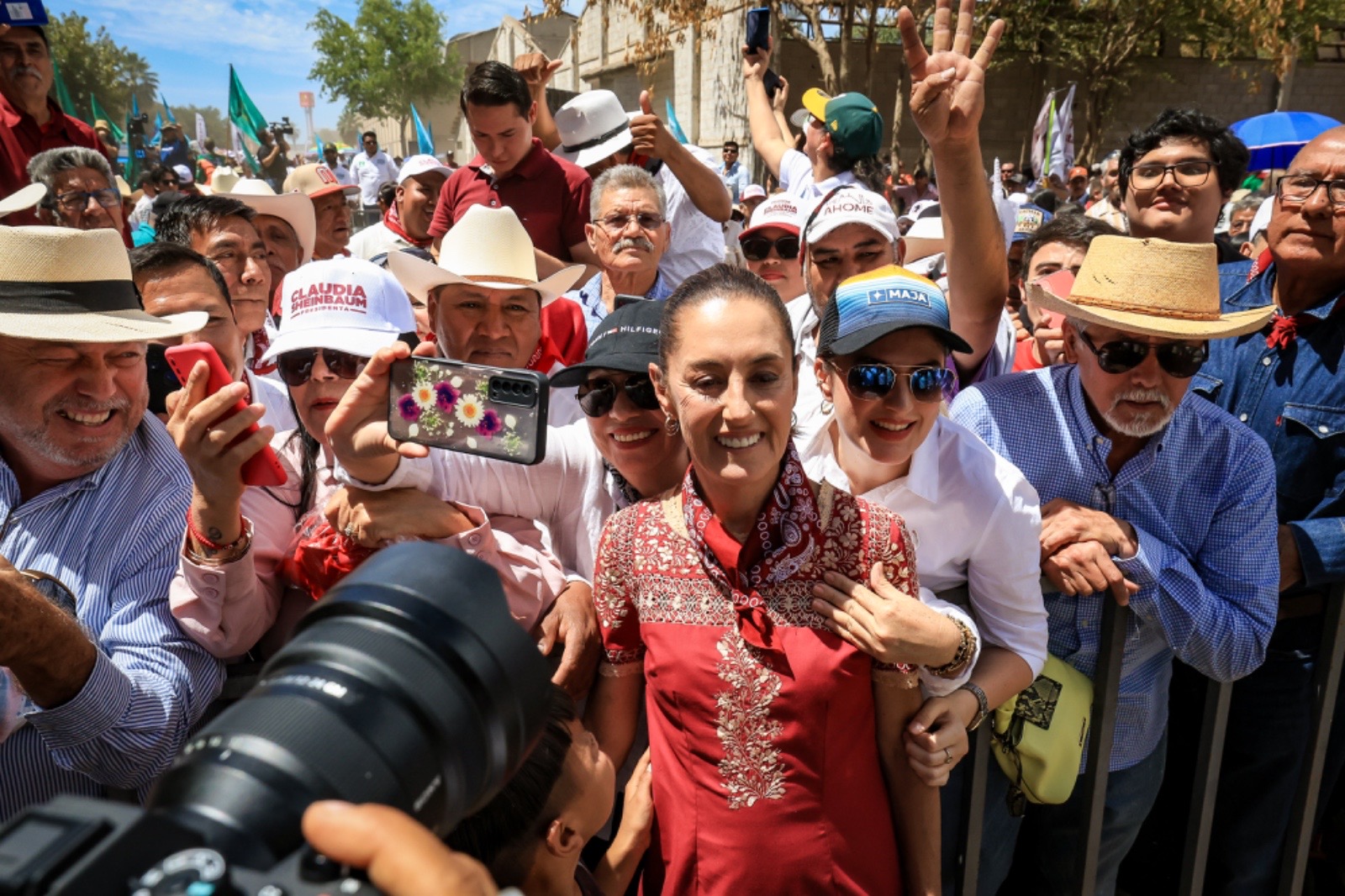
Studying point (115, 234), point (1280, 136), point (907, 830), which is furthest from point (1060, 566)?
point (1280, 136)

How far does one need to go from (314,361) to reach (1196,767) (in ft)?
8.80

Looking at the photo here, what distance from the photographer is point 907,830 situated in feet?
6.42

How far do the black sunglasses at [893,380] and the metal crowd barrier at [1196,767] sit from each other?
1.58ft

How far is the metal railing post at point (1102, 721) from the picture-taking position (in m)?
2.30

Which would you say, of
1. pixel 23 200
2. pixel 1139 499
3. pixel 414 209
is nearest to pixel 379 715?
pixel 1139 499

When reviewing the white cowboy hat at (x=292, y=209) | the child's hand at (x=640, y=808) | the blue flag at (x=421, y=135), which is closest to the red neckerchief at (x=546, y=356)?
the child's hand at (x=640, y=808)

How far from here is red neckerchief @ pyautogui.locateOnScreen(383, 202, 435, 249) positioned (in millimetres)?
6645

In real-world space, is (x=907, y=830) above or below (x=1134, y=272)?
below

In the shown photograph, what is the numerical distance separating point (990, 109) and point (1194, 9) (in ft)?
20.1

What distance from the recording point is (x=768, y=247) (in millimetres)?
4445

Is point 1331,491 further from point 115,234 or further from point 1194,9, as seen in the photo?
point 1194,9

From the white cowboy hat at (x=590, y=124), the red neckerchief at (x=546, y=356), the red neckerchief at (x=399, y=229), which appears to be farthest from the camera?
Result: the red neckerchief at (x=399, y=229)

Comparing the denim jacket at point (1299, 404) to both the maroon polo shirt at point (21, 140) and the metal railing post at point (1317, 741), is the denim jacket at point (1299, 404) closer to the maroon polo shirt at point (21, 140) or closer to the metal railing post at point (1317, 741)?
the metal railing post at point (1317, 741)

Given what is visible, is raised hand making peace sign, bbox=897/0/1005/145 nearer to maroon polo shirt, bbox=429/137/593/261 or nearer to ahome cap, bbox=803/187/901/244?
ahome cap, bbox=803/187/901/244
